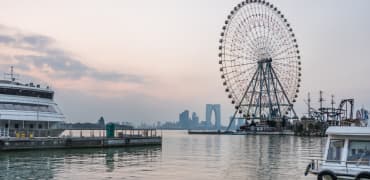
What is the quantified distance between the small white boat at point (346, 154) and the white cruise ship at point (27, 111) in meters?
37.2

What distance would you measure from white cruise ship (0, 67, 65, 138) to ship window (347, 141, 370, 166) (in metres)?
38.1

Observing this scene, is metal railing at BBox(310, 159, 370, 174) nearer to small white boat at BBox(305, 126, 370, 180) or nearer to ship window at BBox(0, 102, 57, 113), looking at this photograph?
small white boat at BBox(305, 126, 370, 180)

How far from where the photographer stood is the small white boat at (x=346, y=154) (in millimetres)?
20672

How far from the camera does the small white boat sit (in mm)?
20672

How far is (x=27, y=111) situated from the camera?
167 ft

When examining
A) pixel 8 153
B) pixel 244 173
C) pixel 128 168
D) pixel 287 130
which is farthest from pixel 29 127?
pixel 287 130

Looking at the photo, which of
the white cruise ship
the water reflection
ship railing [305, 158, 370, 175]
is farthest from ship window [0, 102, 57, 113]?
ship railing [305, 158, 370, 175]

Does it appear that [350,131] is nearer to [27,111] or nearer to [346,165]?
[346,165]

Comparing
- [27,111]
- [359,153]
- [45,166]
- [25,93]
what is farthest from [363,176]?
[25,93]

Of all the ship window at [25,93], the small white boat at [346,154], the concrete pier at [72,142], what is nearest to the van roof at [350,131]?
the small white boat at [346,154]

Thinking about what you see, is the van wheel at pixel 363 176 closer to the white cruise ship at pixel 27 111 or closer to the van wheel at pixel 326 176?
the van wheel at pixel 326 176

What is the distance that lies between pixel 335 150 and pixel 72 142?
39.2m

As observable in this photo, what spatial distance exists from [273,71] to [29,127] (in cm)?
7946

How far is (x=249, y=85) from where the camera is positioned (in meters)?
120
